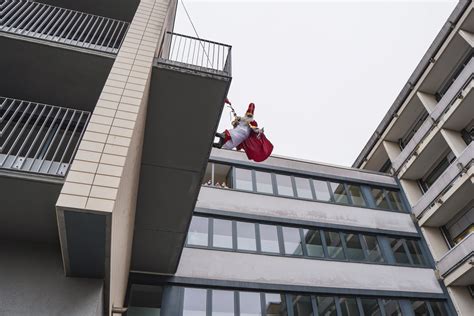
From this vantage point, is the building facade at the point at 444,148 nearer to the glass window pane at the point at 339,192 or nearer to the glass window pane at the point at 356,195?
the glass window pane at the point at 356,195

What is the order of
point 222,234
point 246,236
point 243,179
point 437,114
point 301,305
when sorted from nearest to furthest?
1. point 301,305
2. point 222,234
3. point 246,236
4. point 243,179
5. point 437,114

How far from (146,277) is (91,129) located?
23.3ft

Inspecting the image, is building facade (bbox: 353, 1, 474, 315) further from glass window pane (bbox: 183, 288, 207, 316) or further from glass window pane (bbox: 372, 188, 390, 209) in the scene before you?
glass window pane (bbox: 183, 288, 207, 316)

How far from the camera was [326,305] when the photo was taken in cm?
1235

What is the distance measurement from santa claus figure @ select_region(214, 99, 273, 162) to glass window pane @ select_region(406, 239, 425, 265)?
11.6 metres

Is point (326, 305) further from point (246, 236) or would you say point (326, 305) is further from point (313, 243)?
point (246, 236)

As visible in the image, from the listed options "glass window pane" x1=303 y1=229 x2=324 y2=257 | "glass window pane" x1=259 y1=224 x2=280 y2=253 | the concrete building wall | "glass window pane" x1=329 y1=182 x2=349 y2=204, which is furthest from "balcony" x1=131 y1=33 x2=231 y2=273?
"glass window pane" x1=329 y1=182 x2=349 y2=204

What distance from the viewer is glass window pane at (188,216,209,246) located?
12547 mm

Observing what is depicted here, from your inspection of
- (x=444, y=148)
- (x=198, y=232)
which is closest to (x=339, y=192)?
(x=444, y=148)

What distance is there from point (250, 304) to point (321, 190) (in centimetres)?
708

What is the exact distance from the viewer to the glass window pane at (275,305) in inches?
456

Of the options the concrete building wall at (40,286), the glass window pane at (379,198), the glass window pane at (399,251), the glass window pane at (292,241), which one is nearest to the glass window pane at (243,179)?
the glass window pane at (292,241)

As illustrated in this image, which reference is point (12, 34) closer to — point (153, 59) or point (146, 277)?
point (153, 59)

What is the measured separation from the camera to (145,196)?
7.46m
